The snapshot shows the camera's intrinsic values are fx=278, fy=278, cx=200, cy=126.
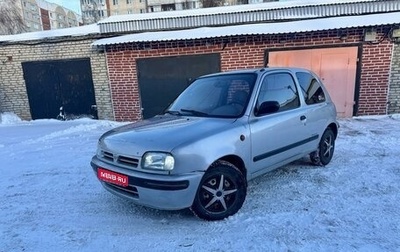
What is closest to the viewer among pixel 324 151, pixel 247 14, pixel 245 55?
pixel 324 151

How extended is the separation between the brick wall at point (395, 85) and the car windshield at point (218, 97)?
21.7 ft

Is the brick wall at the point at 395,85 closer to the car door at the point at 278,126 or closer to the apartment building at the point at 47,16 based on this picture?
the car door at the point at 278,126

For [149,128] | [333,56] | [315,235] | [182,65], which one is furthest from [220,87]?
[333,56]

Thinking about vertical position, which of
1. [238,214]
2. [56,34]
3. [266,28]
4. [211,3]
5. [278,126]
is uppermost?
[211,3]

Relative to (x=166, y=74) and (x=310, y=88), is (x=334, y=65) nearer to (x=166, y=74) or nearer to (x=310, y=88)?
(x=310, y=88)

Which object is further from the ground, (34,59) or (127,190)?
(34,59)

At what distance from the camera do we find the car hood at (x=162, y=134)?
2619mm

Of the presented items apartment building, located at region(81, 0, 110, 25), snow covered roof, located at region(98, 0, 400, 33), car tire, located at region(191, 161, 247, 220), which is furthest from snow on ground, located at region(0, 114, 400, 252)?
apartment building, located at region(81, 0, 110, 25)

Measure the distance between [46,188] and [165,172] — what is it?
2.43 metres

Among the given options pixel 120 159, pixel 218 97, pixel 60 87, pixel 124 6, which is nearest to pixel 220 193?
pixel 120 159

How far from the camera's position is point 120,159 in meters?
2.84

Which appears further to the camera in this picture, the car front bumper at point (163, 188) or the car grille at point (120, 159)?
the car grille at point (120, 159)

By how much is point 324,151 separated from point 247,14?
540 cm

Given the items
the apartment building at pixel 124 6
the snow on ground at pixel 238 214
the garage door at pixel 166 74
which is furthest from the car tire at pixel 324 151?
the apartment building at pixel 124 6
